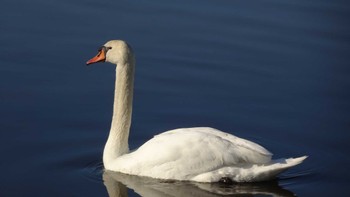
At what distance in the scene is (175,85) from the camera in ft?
42.3

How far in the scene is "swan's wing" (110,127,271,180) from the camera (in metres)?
10.3

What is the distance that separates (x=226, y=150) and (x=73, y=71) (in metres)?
3.45

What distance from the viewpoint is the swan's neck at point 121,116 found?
10.8 m

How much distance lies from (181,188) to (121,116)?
Result: 1.29 metres

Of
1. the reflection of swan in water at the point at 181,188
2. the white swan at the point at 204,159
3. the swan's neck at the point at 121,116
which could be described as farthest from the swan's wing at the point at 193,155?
the swan's neck at the point at 121,116

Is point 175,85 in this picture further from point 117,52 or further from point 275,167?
point 275,167

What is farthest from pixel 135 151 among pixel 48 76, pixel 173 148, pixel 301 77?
pixel 301 77

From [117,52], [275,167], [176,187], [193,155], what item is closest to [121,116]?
[117,52]

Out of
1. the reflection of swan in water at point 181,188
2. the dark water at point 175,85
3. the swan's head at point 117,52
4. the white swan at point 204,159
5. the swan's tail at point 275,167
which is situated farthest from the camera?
the swan's head at point 117,52

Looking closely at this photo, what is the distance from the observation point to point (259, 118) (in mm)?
12125

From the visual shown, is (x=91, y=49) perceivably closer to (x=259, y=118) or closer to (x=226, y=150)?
(x=259, y=118)

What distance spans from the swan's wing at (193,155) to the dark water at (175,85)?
0.17m

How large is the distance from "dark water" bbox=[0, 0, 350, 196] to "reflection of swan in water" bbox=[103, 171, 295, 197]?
20mm

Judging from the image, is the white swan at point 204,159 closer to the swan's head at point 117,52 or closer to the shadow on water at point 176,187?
the shadow on water at point 176,187
